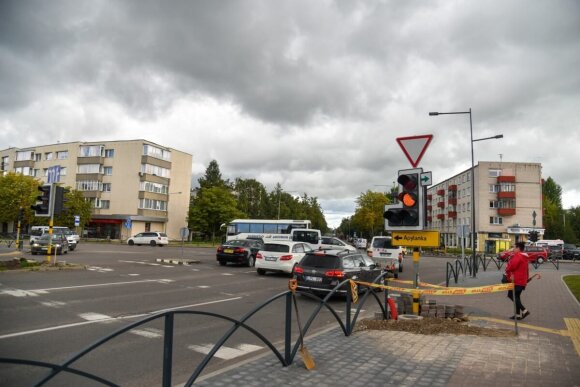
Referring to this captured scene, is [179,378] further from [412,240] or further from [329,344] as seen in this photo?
[412,240]

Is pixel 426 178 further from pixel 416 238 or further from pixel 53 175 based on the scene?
pixel 53 175

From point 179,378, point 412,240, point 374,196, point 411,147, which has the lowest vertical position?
point 179,378

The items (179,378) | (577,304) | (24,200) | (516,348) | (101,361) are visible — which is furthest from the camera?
(24,200)

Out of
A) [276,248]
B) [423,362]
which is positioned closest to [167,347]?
[423,362]

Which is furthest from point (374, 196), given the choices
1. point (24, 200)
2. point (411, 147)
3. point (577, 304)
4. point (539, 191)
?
point (411, 147)

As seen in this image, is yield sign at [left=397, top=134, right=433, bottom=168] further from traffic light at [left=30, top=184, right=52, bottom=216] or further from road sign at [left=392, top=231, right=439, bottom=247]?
traffic light at [left=30, top=184, right=52, bottom=216]

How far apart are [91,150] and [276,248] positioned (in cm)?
5825

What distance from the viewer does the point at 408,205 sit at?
25.7ft

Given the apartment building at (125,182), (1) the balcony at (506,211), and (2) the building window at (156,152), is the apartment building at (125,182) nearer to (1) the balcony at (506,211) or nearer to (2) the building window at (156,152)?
(2) the building window at (156,152)

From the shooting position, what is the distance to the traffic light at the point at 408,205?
25.4 feet

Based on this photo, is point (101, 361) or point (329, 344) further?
point (329, 344)

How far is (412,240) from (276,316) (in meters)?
3.46

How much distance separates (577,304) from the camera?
473 inches

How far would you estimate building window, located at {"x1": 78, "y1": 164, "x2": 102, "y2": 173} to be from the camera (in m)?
66.7
